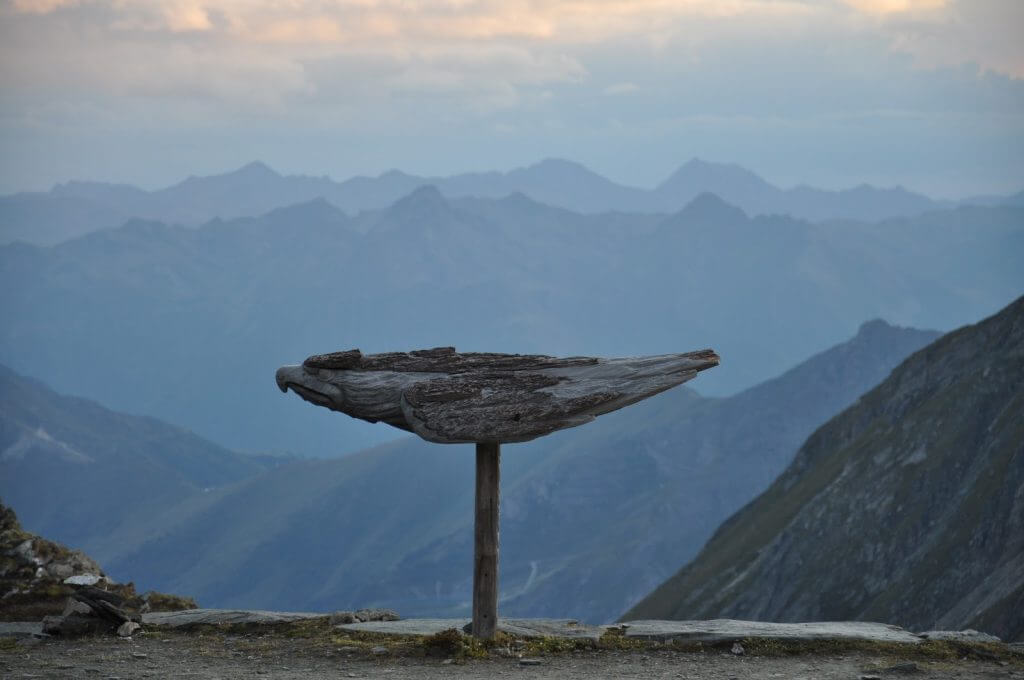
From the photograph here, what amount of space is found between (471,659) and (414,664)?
1.35 metres

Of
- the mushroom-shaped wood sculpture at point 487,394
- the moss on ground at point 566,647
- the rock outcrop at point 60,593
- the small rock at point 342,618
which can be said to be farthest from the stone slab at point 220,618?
the mushroom-shaped wood sculpture at point 487,394

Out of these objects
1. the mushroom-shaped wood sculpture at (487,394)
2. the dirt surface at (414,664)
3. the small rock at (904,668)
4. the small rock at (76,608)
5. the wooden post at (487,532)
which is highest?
the mushroom-shaped wood sculpture at (487,394)

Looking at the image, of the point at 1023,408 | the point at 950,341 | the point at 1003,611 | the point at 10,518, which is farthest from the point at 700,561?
the point at 10,518

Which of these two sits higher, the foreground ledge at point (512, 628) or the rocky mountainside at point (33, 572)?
the rocky mountainside at point (33, 572)

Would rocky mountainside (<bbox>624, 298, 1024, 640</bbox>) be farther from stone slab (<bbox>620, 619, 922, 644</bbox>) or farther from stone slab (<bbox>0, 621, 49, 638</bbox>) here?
stone slab (<bbox>0, 621, 49, 638</bbox>)

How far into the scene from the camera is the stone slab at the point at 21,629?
30.4m

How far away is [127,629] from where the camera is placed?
30406 mm

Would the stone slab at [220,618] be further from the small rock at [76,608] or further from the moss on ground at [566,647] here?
the moss on ground at [566,647]

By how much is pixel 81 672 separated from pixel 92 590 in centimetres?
555

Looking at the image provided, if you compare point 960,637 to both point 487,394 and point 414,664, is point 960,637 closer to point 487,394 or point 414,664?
point 487,394

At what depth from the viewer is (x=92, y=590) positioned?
102ft

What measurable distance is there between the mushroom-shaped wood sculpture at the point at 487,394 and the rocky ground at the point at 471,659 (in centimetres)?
186

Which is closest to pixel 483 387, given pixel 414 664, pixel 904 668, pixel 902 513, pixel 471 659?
pixel 471 659

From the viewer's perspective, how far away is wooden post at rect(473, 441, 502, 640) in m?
27.8
